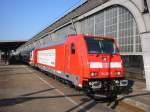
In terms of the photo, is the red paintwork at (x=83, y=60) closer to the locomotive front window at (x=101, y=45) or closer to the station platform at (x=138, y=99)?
the locomotive front window at (x=101, y=45)

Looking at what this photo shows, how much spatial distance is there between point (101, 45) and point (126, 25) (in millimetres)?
4759

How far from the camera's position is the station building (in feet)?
52.9

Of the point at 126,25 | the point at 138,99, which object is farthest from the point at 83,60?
the point at 126,25

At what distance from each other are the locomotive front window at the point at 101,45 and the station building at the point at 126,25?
1.72 metres

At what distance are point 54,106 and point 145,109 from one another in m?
3.48

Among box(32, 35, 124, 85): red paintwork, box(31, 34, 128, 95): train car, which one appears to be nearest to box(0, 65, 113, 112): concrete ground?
box(31, 34, 128, 95): train car

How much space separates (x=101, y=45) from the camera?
15.5 meters

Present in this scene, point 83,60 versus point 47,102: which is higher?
point 83,60

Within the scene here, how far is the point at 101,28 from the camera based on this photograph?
23.9 m

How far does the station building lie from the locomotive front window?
67.6 inches

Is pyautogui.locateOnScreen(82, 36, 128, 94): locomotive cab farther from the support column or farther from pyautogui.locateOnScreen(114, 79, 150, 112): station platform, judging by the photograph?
the support column

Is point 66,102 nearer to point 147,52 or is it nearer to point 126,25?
point 147,52

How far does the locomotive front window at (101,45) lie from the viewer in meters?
15.2

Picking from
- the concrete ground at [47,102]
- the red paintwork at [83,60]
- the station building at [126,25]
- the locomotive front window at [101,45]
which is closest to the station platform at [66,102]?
the concrete ground at [47,102]
